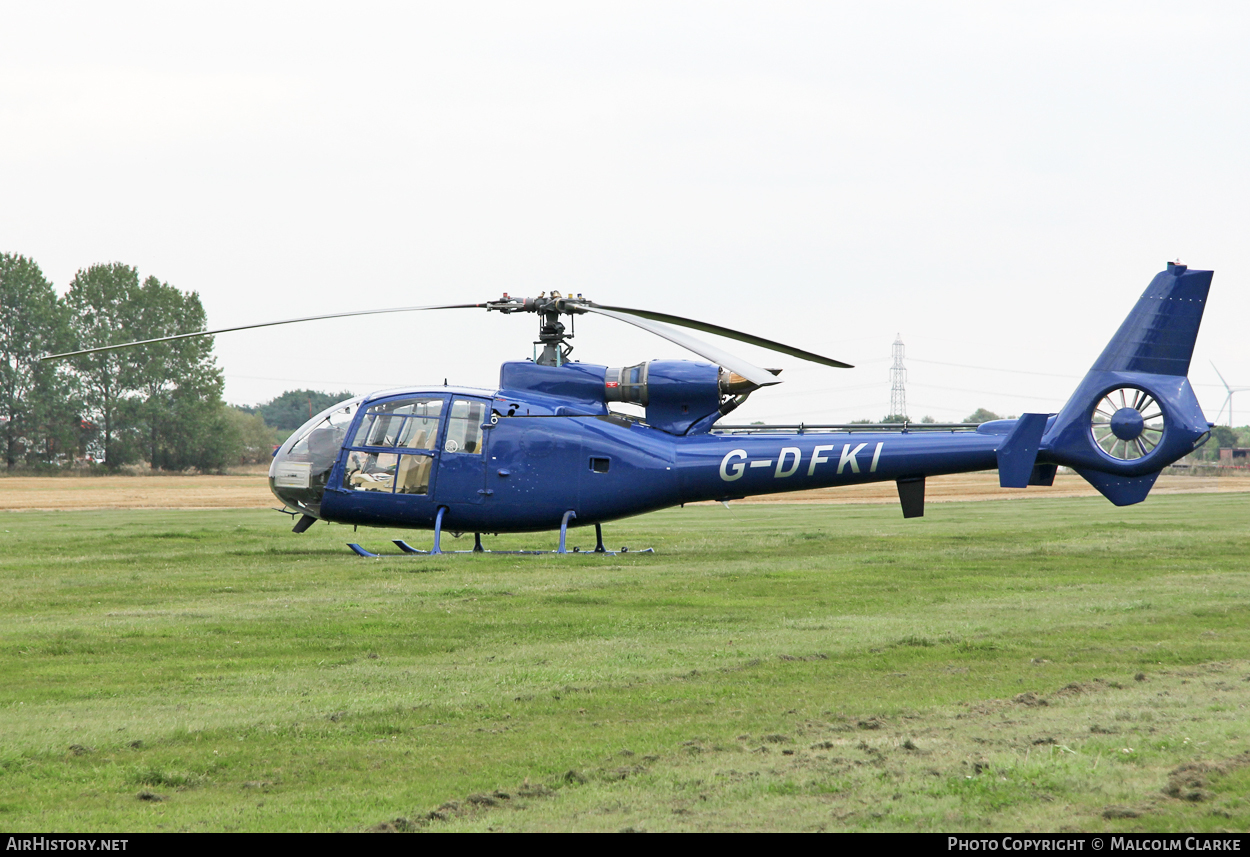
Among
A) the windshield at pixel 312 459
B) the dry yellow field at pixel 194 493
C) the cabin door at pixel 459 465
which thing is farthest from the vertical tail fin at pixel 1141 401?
the dry yellow field at pixel 194 493

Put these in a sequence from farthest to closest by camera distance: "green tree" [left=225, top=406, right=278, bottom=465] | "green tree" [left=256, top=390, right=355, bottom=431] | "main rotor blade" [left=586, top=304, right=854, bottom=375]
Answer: "green tree" [left=256, top=390, right=355, bottom=431]
"green tree" [left=225, top=406, right=278, bottom=465]
"main rotor blade" [left=586, top=304, right=854, bottom=375]

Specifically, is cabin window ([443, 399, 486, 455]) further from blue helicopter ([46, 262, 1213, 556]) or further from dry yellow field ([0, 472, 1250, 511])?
dry yellow field ([0, 472, 1250, 511])

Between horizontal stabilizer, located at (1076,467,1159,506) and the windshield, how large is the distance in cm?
1089

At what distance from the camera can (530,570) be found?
14648 millimetres

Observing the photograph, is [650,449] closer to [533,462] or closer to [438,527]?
[533,462]

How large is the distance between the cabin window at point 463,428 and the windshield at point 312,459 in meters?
1.44

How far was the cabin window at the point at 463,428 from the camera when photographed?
16.7m

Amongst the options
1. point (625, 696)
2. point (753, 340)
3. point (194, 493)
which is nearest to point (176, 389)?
point (194, 493)

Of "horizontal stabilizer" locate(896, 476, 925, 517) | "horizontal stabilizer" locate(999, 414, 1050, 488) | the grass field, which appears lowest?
the grass field

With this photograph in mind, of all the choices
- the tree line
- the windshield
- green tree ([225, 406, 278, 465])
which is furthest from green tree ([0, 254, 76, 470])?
the windshield

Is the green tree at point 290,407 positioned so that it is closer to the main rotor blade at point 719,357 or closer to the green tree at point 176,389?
the green tree at point 176,389

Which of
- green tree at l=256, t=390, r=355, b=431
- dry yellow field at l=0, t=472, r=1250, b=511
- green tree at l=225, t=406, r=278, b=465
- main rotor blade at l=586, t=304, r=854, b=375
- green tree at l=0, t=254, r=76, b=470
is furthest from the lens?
green tree at l=256, t=390, r=355, b=431

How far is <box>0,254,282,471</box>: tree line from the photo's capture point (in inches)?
2945

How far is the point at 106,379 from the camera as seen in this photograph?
77125 mm
